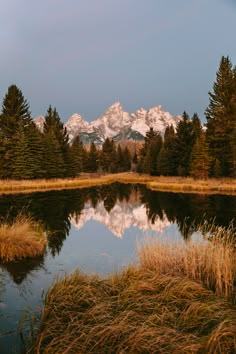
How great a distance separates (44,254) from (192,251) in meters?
6.27

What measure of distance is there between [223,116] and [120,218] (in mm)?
32682

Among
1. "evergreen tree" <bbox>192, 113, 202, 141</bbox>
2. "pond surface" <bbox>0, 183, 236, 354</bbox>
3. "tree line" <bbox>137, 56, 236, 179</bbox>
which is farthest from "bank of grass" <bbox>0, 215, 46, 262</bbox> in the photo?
"evergreen tree" <bbox>192, 113, 202, 141</bbox>

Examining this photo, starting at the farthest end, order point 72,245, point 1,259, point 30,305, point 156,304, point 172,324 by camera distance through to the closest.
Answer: point 72,245, point 1,259, point 30,305, point 156,304, point 172,324

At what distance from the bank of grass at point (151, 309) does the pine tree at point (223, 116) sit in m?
42.8

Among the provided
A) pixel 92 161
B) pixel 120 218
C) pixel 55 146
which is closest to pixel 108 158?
pixel 92 161

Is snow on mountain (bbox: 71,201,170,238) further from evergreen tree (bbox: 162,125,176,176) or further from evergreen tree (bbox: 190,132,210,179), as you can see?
evergreen tree (bbox: 162,125,176,176)

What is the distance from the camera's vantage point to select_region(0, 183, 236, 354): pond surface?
869 centimetres

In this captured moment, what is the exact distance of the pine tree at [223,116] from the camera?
51062 mm

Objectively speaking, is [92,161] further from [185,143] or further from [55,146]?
[185,143]

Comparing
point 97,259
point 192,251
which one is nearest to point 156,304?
point 192,251

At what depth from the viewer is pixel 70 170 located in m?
63.1

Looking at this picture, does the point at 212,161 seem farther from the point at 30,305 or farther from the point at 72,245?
the point at 30,305

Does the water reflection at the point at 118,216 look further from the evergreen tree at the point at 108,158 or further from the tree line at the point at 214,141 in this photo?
the evergreen tree at the point at 108,158

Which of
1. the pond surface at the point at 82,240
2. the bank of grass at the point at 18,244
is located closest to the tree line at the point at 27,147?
the pond surface at the point at 82,240
